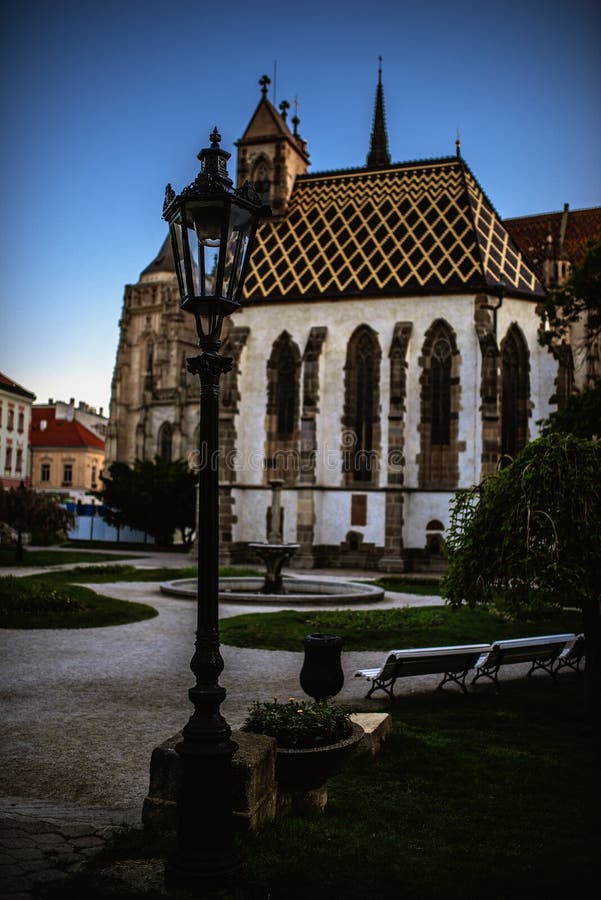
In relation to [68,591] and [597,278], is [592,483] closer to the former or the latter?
[597,278]

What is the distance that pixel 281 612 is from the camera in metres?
18.2

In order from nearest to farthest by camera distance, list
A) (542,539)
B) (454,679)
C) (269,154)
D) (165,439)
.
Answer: (542,539)
(454,679)
(269,154)
(165,439)

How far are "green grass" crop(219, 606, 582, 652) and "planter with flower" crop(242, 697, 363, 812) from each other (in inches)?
302

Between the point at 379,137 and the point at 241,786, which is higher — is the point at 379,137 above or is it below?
above

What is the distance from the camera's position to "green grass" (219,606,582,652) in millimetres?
14477

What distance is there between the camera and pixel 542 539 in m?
9.56

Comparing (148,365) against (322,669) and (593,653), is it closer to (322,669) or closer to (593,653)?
(593,653)

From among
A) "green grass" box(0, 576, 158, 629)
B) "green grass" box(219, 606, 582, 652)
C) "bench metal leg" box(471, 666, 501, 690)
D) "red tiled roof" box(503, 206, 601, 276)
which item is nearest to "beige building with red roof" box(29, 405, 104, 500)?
"red tiled roof" box(503, 206, 601, 276)

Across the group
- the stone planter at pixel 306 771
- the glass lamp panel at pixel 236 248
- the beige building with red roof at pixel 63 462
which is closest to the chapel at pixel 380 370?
the stone planter at pixel 306 771

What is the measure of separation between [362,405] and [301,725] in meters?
27.9

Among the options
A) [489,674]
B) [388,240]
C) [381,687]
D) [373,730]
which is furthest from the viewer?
[388,240]

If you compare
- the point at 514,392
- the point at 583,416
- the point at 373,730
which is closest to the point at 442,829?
the point at 373,730

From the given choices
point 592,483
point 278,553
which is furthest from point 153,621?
point 592,483

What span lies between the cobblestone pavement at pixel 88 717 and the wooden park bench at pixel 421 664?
416mm
